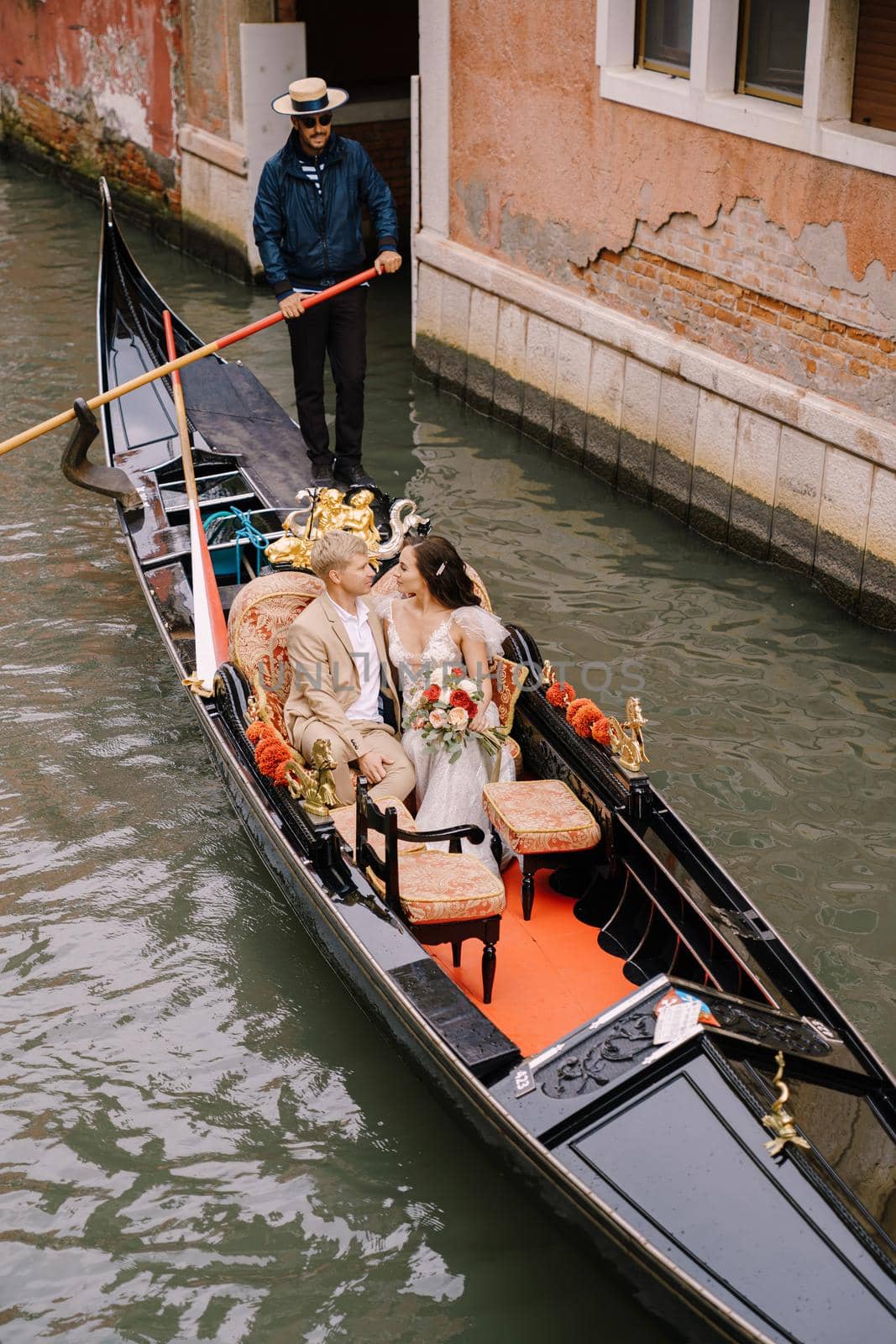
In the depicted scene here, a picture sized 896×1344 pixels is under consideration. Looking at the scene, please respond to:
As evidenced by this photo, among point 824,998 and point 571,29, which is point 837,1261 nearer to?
point 824,998

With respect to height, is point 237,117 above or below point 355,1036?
above

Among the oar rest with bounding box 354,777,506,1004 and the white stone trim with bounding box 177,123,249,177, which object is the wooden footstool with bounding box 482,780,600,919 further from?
the white stone trim with bounding box 177,123,249,177

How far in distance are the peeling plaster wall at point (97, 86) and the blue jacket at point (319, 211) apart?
4.34 m

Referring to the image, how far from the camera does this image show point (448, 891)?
328cm

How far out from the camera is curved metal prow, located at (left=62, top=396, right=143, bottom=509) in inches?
193

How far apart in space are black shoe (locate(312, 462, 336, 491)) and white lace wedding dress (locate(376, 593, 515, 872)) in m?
1.66

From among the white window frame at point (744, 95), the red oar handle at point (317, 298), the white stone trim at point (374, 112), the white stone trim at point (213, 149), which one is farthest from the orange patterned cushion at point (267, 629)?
the white stone trim at point (374, 112)

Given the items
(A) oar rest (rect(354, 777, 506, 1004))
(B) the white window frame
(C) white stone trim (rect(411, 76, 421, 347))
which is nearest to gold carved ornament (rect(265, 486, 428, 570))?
(A) oar rest (rect(354, 777, 506, 1004))

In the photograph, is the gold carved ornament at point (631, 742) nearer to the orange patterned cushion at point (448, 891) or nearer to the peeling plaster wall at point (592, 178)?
the orange patterned cushion at point (448, 891)

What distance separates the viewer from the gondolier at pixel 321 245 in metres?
5.57

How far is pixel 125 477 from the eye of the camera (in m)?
5.20

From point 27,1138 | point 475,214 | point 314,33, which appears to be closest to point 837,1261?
point 27,1138

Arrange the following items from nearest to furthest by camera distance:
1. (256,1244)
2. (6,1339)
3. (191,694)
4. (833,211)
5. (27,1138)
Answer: (6,1339)
(256,1244)
(27,1138)
(191,694)
(833,211)

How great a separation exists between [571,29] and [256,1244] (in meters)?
4.89
